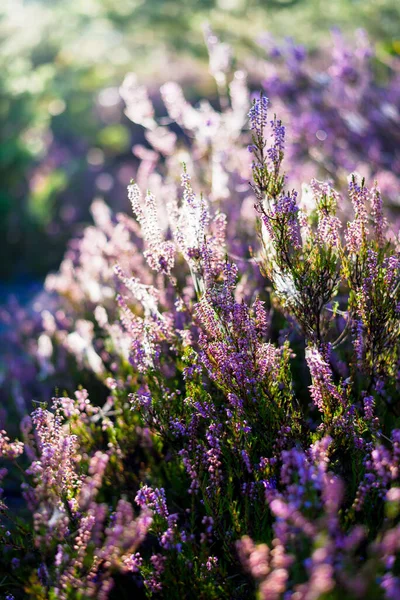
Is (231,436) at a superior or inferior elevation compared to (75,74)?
inferior

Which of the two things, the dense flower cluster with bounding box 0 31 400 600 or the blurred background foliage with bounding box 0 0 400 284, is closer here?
the dense flower cluster with bounding box 0 31 400 600

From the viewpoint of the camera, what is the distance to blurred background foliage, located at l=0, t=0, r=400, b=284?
861 centimetres

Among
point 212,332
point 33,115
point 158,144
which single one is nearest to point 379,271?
point 212,332

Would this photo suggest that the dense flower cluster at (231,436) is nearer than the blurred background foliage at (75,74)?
Yes

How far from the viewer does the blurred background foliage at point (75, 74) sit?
28.2ft

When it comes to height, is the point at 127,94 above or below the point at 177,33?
below

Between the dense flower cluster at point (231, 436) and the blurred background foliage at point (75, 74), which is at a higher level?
the blurred background foliage at point (75, 74)

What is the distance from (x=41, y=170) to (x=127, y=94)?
6012mm

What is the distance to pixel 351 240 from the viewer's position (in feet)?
7.43

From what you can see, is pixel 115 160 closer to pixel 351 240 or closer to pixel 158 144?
pixel 158 144

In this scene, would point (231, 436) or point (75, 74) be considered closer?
point (231, 436)

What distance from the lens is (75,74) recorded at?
9.97m

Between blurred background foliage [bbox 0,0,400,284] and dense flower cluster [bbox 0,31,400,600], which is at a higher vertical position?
blurred background foliage [bbox 0,0,400,284]

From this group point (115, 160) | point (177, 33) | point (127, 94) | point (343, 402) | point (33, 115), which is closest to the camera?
point (343, 402)
